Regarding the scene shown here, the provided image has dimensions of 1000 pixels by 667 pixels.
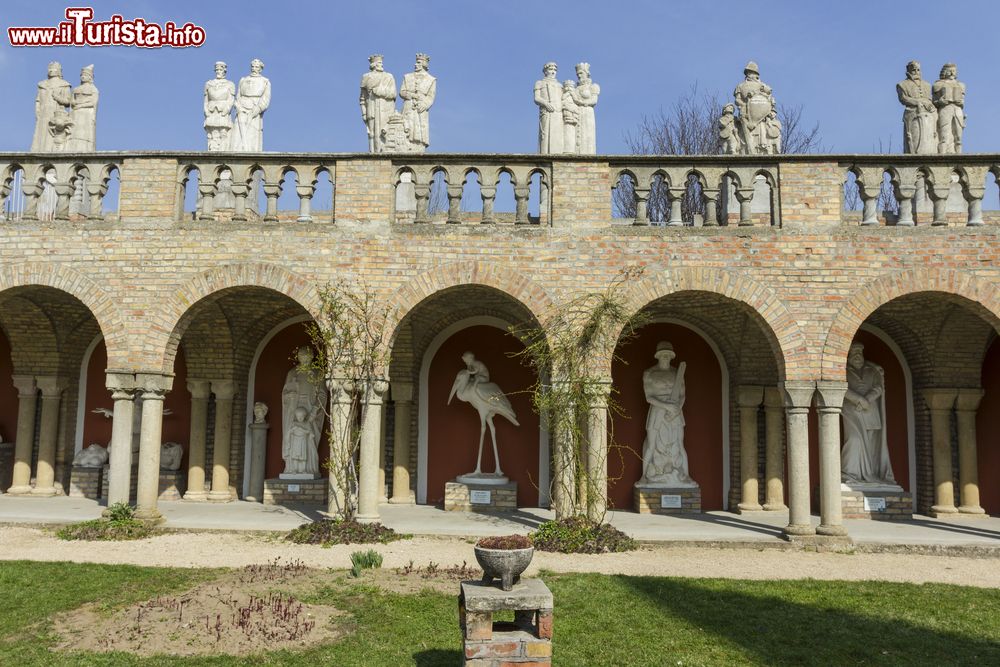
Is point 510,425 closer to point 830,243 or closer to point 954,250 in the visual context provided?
point 830,243

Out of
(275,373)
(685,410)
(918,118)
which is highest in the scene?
(918,118)

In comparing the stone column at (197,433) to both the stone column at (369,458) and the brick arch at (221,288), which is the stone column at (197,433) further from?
the stone column at (369,458)

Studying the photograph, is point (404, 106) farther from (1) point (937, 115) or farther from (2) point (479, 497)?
(1) point (937, 115)

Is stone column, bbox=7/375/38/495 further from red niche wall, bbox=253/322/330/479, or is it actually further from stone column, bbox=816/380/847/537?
stone column, bbox=816/380/847/537

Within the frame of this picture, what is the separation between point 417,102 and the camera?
49.4 ft

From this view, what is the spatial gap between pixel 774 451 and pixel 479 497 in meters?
5.05

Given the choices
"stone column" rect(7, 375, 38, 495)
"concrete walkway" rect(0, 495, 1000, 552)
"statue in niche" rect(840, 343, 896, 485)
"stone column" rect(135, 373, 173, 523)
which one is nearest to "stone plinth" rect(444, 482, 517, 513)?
"concrete walkway" rect(0, 495, 1000, 552)

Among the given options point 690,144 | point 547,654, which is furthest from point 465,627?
point 690,144

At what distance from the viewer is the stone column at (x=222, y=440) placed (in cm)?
1378

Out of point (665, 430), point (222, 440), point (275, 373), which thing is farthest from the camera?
point (275, 373)

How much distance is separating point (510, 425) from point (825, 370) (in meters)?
5.56

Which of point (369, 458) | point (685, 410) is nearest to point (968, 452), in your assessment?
point (685, 410)

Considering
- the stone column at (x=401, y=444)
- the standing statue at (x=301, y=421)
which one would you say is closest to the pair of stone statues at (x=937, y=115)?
the stone column at (x=401, y=444)

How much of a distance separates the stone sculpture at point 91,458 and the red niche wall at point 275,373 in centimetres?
282
